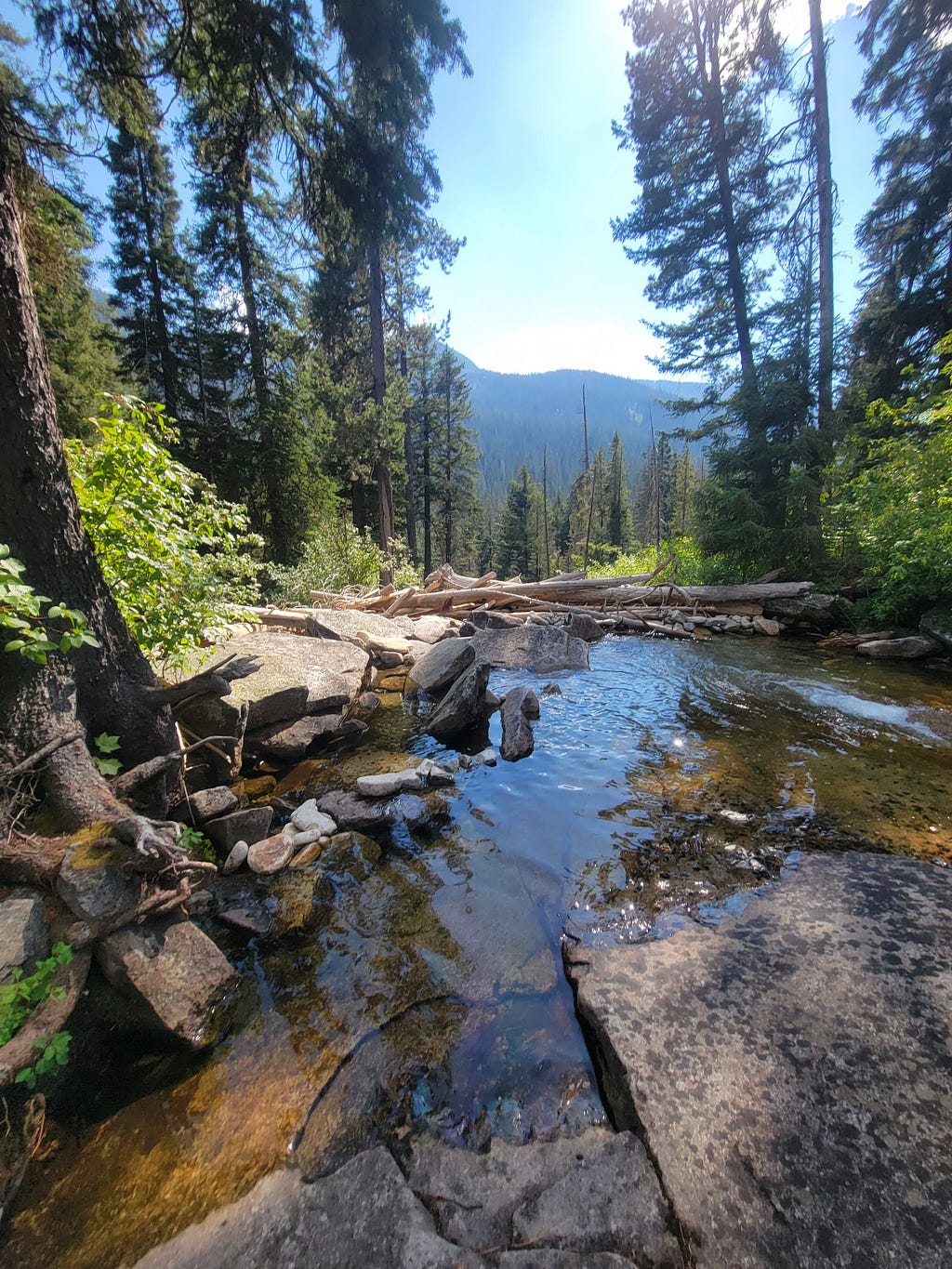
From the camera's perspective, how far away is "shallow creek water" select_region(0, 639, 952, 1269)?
1.72 m

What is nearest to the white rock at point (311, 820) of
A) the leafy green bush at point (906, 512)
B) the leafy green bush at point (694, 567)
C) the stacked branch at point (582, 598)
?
the stacked branch at point (582, 598)

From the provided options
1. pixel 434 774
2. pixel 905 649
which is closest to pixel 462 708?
pixel 434 774

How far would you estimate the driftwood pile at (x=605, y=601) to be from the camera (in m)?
11.7

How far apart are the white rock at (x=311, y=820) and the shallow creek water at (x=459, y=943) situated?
1.19ft

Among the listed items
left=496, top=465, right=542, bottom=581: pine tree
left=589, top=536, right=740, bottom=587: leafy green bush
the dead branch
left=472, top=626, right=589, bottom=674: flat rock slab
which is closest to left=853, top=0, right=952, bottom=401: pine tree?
left=589, top=536, right=740, bottom=587: leafy green bush

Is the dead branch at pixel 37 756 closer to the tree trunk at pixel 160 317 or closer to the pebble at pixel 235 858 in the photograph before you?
the pebble at pixel 235 858

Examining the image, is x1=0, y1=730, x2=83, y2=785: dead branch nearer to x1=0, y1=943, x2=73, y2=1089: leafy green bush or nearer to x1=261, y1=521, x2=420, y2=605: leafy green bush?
x1=0, y1=943, x2=73, y2=1089: leafy green bush

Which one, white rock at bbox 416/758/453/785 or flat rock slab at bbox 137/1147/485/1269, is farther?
white rock at bbox 416/758/453/785

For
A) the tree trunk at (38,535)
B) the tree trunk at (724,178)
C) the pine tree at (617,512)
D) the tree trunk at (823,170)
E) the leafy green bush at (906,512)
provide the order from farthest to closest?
the pine tree at (617,512), the tree trunk at (724,178), the tree trunk at (823,170), the leafy green bush at (906,512), the tree trunk at (38,535)

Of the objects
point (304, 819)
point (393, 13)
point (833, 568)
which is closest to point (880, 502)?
point (833, 568)

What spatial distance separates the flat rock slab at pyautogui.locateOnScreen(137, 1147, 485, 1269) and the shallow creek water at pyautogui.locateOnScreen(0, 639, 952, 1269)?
0.09 m

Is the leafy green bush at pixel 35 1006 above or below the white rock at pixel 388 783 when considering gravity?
above

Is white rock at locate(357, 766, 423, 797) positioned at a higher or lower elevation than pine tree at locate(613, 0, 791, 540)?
lower

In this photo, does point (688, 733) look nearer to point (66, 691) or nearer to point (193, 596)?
point (193, 596)
